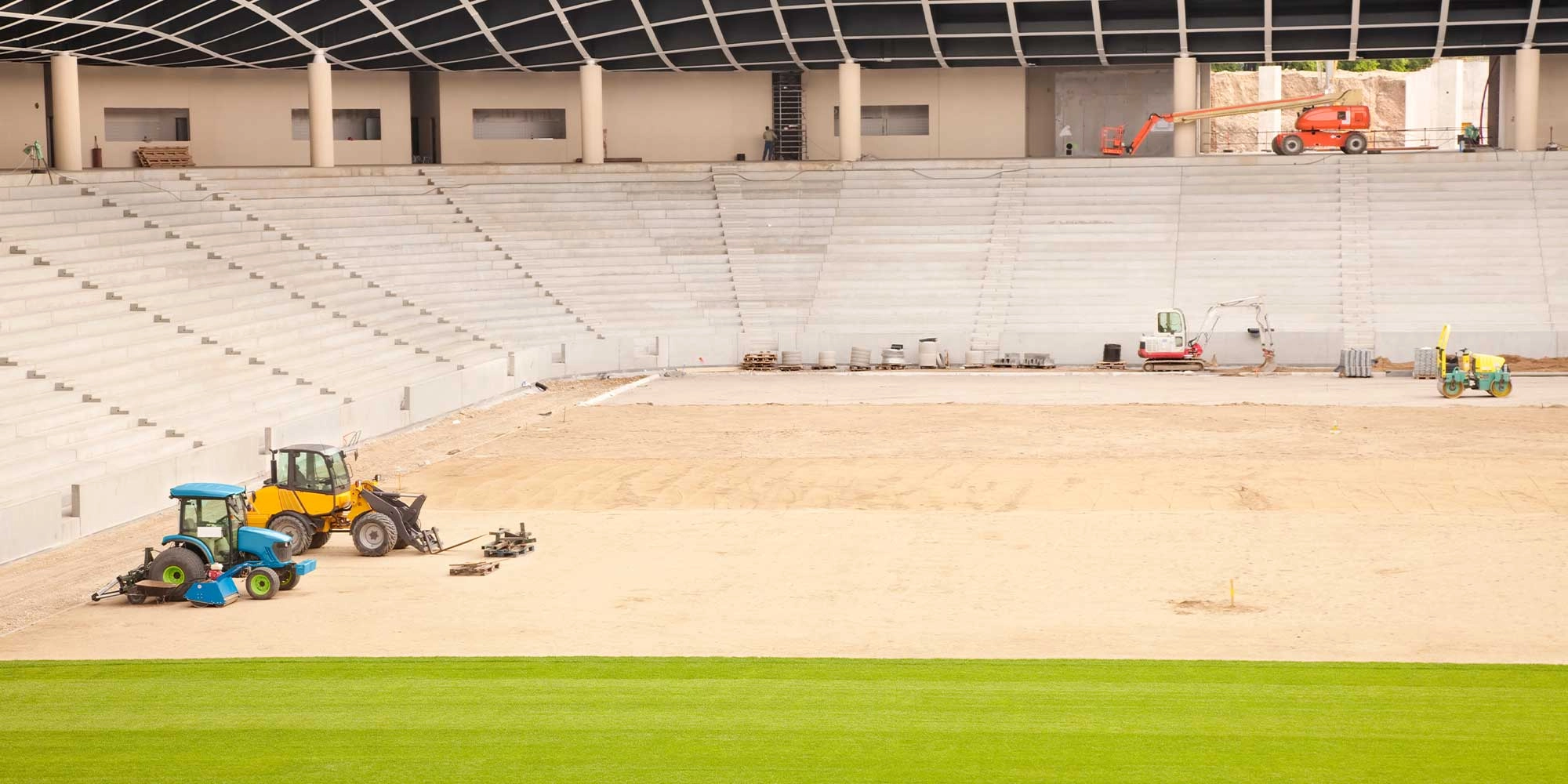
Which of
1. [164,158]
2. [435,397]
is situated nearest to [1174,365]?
[435,397]

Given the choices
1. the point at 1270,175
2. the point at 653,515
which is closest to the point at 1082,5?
the point at 1270,175

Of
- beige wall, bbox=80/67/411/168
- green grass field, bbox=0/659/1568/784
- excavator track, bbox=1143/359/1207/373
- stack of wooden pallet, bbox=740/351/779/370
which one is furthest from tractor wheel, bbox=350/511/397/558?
beige wall, bbox=80/67/411/168

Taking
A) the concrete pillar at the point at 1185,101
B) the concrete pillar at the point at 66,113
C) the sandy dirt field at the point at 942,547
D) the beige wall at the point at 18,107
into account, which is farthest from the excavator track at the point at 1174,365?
the beige wall at the point at 18,107

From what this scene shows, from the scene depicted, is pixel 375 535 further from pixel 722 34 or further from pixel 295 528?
pixel 722 34

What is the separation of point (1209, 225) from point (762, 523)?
99.7ft

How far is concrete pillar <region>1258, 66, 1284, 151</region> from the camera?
284 ft

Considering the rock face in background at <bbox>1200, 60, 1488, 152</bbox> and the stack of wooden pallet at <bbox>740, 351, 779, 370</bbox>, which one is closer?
the stack of wooden pallet at <bbox>740, 351, 779, 370</bbox>

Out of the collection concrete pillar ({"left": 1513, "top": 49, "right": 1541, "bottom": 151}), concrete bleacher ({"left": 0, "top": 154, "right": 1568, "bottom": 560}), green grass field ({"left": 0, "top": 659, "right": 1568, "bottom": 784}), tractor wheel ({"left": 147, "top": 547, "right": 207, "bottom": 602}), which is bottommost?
green grass field ({"left": 0, "top": 659, "right": 1568, "bottom": 784})

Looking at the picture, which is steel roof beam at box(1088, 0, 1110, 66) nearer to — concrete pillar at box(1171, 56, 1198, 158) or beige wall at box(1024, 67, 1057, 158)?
concrete pillar at box(1171, 56, 1198, 158)

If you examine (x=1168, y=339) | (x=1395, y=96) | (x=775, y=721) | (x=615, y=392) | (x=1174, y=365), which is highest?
(x=1395, y=96)

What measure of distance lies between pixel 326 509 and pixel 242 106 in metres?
37.1

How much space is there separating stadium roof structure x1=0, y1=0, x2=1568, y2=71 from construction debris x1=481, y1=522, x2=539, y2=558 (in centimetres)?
3212

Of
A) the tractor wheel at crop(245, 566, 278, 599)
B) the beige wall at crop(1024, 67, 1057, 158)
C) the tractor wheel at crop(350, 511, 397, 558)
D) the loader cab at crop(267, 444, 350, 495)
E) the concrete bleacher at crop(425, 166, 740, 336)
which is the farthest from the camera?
the beige wall at crop(1024, 67, 1057, 158)

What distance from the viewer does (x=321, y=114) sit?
170 feet
